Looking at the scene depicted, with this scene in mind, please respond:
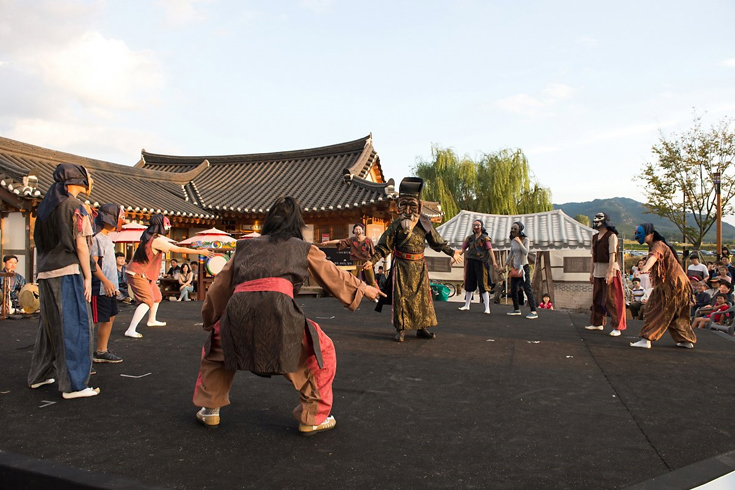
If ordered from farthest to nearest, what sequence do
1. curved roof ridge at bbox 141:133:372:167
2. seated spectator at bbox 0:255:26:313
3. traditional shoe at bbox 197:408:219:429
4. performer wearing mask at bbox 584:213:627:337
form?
curved roof ridge at bbox 141:133:372:167
seated spectator at bbox 0:255:26:313
performer wearing mask at bbox 584:213:627:337
traditional shoe at bbox 197:408:219:429

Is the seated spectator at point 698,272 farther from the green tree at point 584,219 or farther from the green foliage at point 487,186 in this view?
the green tree at point 584,219

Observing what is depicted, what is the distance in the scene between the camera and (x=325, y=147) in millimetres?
20562

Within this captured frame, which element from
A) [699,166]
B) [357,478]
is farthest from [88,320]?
[699,166]

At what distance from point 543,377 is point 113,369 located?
Result: 4.09 meters

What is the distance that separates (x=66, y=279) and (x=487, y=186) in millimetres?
22850

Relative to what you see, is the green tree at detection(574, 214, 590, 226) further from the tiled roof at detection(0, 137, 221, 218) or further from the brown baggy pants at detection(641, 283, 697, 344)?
the brown baggy pants at detection(641, 283, 697, 344)

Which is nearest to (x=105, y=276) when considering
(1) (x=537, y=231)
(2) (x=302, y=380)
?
(2) (x=302, y=380)

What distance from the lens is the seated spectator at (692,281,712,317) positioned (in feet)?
30.6

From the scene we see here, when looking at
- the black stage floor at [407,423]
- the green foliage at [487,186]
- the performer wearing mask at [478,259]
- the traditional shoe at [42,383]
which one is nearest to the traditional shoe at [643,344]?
the black stage floor at [407,423]

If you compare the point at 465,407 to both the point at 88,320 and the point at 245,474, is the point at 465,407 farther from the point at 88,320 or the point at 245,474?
the point at 88,320

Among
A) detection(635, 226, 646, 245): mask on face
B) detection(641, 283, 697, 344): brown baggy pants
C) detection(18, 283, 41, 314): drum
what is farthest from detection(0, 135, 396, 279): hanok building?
detection(641, 283, 697, 344): brown baggy pants

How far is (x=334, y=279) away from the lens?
327 cm

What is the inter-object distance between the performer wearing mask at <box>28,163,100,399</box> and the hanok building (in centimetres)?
869

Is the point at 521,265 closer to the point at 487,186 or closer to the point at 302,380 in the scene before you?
the point at 302,380
